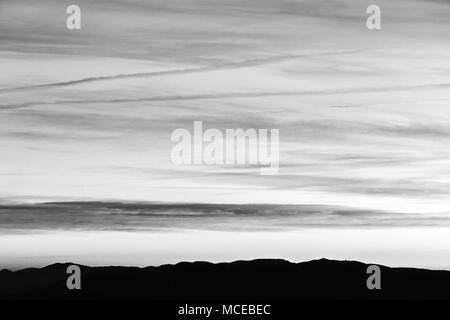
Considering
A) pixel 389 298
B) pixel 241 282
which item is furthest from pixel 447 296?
pixel 241 282

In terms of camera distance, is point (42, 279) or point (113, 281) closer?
point (113, 281)

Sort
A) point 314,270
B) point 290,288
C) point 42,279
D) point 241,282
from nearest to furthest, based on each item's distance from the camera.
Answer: point 241,282 → point 314,270 → point 290,288 → point 42,279

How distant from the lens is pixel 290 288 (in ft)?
490

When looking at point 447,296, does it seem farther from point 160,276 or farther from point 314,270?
point 160,276

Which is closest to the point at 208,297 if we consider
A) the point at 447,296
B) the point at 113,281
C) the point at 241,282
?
the point at 241,282
